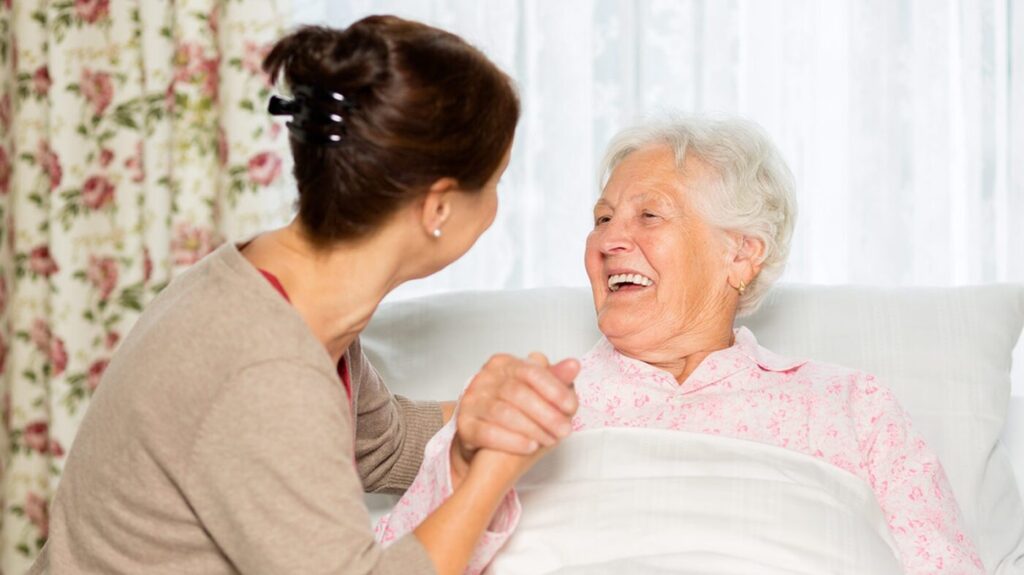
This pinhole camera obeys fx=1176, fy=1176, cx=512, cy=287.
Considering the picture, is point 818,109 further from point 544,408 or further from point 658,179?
point 544,408

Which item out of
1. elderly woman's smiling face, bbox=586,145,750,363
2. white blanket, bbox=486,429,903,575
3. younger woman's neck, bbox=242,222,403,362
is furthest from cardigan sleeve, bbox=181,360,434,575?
elderly woman's smiling face, bbox=586,145,750,363

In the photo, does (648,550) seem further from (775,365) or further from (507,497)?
(775,365)

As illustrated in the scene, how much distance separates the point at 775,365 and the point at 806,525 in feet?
1.16

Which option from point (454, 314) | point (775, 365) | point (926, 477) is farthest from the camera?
point (454, 314)

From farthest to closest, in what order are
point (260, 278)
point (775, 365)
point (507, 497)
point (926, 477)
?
1. point (775, 365)
2. point (926, 477)
3. point (507, 497)
4. point (260, 278)

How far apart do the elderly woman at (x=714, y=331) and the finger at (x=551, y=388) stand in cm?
34

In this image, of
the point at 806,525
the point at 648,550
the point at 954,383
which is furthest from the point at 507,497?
the point at 954,383

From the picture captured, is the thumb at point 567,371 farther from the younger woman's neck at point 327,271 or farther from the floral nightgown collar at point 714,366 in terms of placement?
the floral nightgown collar at point 714,366

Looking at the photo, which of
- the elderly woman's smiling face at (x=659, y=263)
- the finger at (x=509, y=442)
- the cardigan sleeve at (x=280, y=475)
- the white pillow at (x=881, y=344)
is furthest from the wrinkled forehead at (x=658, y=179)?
the cardigan sleeve at (x=280, y=475)

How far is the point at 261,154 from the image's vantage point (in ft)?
9.25

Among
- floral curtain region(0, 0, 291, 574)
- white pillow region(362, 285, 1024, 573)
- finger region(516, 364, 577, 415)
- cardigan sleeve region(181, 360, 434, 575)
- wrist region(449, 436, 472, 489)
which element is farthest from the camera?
floral curtain region(0, 0, 291, 574)

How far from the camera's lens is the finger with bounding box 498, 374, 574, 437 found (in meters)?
1.27

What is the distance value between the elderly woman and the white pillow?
0.23m

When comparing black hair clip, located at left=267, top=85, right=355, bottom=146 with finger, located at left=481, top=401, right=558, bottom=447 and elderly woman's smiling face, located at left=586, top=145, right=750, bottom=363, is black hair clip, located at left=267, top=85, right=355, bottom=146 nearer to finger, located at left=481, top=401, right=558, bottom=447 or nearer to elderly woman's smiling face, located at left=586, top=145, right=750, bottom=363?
finger, located at left=481, top=401, right=558, bottom=447
